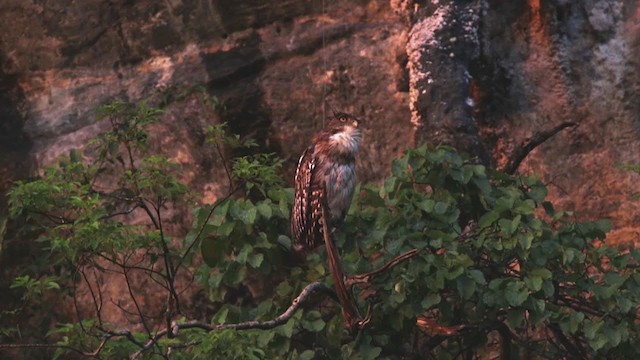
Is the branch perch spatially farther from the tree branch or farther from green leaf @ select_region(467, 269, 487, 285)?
the tree branch

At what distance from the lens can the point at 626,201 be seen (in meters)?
7.33

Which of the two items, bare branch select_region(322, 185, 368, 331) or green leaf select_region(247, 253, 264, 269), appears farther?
green leaf select_region(247, 253, 264, 269)

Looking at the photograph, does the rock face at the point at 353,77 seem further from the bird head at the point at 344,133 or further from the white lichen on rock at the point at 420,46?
the bird head at the point at 344,133

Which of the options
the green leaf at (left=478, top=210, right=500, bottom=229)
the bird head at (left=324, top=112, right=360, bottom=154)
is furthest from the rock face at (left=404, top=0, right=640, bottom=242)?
the green leaf at (left=478, top=210, right=500, bottom=229)

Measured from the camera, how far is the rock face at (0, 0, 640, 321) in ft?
24.2

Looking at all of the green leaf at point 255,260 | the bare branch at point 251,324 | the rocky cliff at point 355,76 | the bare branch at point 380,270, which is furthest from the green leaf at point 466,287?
the rocky cliff at point 355,76

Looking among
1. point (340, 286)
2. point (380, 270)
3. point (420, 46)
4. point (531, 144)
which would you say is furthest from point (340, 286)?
point (420, 46)

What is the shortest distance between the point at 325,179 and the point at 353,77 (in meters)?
1.03

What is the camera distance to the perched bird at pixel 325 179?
262 inches

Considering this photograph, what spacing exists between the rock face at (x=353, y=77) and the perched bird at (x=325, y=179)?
526mm

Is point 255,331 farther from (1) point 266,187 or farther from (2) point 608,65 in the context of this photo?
(2) point 608,65

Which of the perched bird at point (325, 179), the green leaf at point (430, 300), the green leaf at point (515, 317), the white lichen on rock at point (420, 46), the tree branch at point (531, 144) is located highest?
the white lichen on rock at point (420, 46)

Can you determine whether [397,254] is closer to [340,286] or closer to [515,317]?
[340,286]

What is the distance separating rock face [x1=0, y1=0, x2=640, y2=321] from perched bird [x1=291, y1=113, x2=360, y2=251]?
53 centimetres
